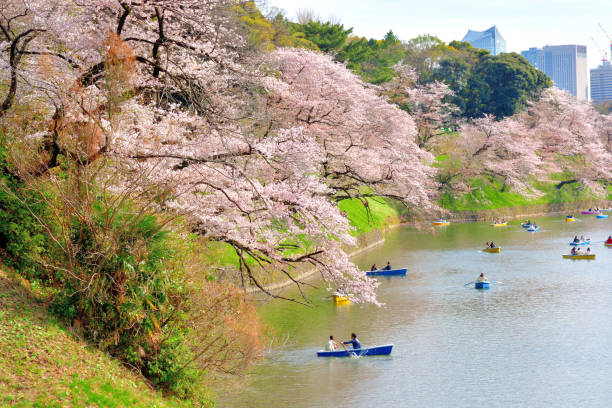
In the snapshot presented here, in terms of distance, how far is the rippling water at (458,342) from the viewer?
17.7 m

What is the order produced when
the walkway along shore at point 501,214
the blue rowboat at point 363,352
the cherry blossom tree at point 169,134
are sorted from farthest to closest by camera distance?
the walkway along shore at point 501,214, the blue rowboat at point 363,352, the cherry blossom tree at point 169,134

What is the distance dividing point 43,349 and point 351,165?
19.7m

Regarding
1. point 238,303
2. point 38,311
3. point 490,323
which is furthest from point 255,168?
point 490,323

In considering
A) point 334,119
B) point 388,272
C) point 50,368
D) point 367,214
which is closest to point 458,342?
point 334,119

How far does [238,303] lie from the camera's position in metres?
14.6

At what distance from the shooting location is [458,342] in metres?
22.3

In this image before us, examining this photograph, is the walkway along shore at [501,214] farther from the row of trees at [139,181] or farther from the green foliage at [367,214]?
the row of trees at [139,181]

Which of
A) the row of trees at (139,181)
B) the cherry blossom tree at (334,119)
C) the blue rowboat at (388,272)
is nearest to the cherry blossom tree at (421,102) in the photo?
the blue rowboat at (388,272)

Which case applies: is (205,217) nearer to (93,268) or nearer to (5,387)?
(93,268)

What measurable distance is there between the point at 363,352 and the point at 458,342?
374 centimetres

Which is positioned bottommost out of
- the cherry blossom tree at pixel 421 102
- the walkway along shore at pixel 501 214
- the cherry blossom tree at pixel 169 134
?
the walkway along shore at pixel 501 214

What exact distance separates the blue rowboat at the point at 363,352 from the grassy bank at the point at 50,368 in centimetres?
925

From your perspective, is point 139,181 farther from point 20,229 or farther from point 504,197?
point 504,197

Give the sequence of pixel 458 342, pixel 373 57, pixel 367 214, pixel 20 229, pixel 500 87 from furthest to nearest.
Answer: pixel 500 87 → pixel 373 57 → pixel 367 214 → pixel 458 342 → pixel 20 229
